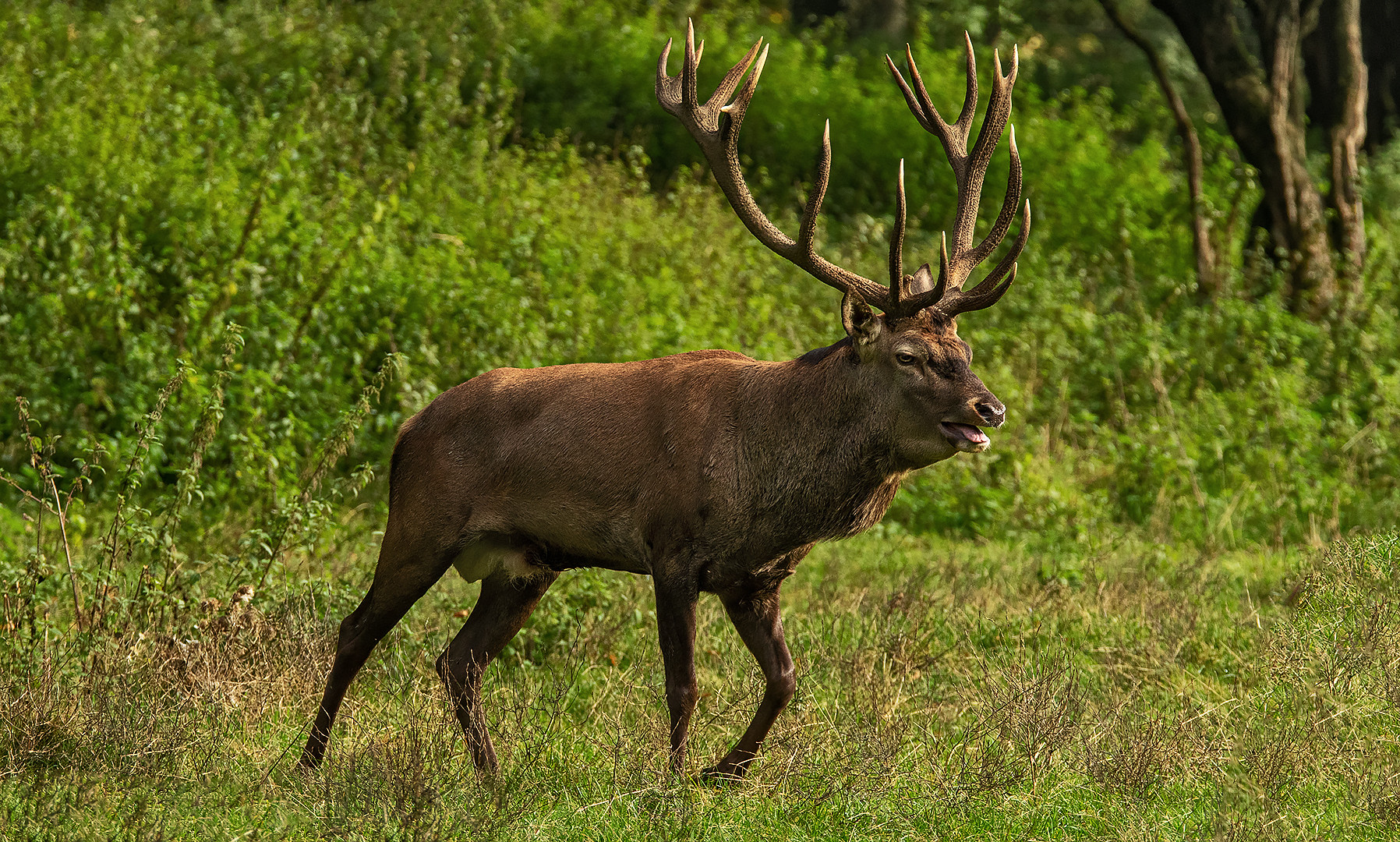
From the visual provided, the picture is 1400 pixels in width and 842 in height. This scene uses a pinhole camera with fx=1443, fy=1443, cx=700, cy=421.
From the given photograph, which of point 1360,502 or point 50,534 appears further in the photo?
point 1360,502

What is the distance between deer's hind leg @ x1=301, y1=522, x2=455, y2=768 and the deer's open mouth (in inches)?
78.0

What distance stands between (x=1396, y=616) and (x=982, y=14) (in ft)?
57.0

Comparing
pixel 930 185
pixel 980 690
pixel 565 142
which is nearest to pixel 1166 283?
pixel 930 185

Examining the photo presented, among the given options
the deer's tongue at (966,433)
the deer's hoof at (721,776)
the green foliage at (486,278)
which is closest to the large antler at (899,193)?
the deer's tongue at (966,433)

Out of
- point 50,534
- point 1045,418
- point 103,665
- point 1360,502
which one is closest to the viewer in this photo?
point 103,665

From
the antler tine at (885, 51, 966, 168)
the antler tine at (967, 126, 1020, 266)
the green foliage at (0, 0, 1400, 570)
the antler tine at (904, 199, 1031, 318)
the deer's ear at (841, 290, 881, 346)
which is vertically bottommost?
the green foliage at (0, 0, 1400, 570)

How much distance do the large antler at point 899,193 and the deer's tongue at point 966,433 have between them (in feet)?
1.54

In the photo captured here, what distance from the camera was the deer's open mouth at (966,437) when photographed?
16.1ft

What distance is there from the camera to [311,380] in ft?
30.0

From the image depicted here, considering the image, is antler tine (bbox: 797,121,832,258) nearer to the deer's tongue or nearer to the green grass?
the deer's tongue

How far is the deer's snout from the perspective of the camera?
4.91 metres

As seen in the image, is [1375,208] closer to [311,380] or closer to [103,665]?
[311,380]

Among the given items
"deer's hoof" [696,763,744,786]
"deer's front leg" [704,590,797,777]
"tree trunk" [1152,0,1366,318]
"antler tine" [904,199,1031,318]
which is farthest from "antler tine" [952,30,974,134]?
"tree trunk" [1152,0,1366,318]

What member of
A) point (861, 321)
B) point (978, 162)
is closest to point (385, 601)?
point (861, 321)
